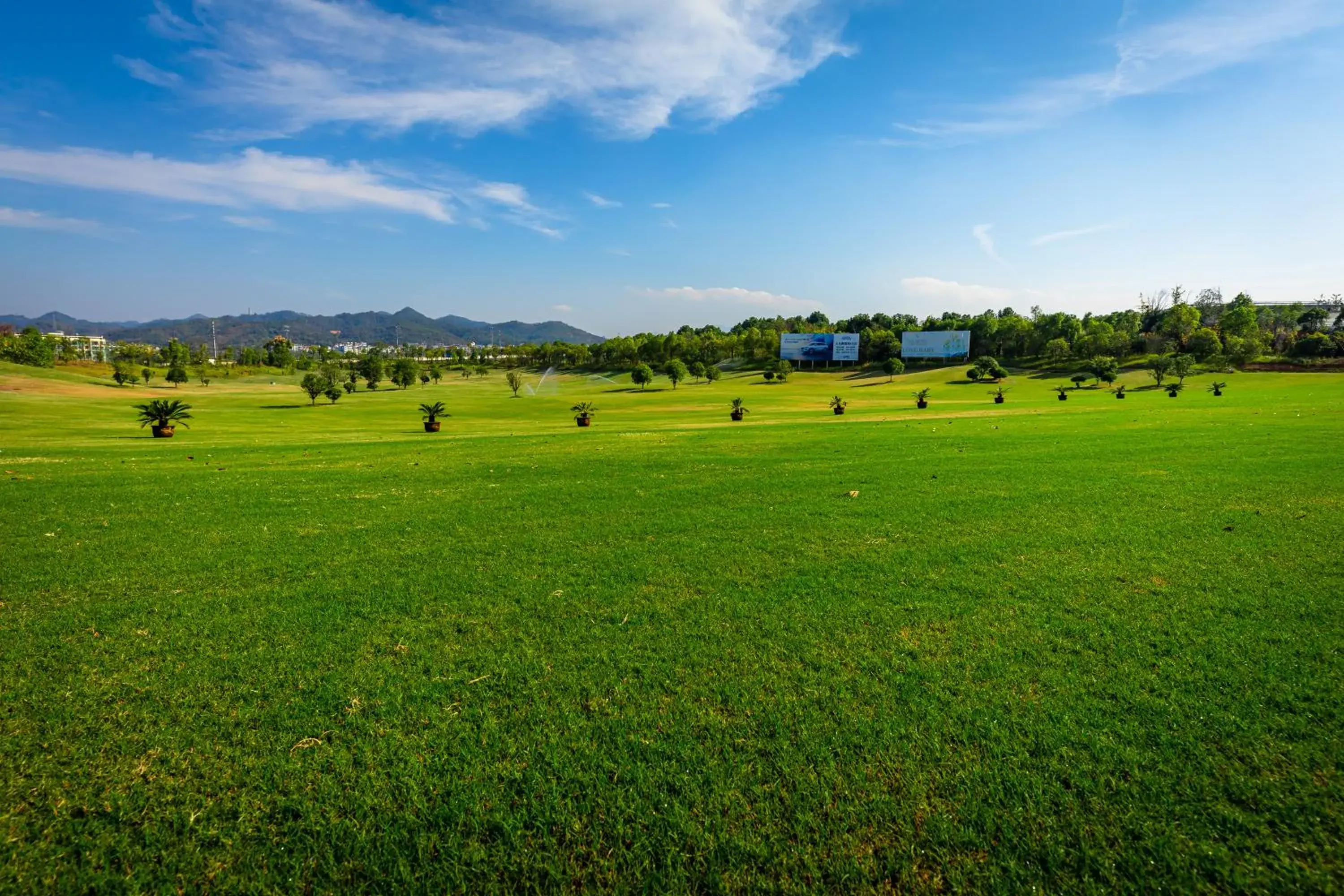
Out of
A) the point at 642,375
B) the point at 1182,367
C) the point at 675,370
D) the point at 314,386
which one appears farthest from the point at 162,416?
the point at 1182,367

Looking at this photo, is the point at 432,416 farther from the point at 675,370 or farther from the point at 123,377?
the point at 123,377

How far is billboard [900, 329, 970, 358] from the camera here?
13512 cm

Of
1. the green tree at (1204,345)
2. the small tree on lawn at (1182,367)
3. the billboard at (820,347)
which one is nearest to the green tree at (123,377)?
the billboard at (820,347)

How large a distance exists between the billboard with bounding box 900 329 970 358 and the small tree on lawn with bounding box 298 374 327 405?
12014 centimetres

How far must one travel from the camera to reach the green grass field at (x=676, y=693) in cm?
347

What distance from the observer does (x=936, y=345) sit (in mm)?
136625

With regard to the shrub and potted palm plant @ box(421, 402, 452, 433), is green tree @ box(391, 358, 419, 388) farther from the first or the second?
potted palm plant @ box(421, 402, 452, 433)

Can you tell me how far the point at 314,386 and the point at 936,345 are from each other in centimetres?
12725

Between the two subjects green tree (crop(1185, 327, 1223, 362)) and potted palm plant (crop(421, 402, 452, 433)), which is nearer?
potted palm plant (crop(421, 402, 452, 433))

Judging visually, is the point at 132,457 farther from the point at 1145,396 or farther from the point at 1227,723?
the point at 1145,396

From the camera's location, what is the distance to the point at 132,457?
58.3 ft

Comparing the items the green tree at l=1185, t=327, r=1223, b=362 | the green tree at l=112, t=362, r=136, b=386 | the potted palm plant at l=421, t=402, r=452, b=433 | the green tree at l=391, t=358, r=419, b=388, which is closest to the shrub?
the green tree at l=391, t=358, r=419, b=388

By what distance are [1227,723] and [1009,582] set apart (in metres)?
2.91

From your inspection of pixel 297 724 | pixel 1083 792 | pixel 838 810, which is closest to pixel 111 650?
pixel 297 724
